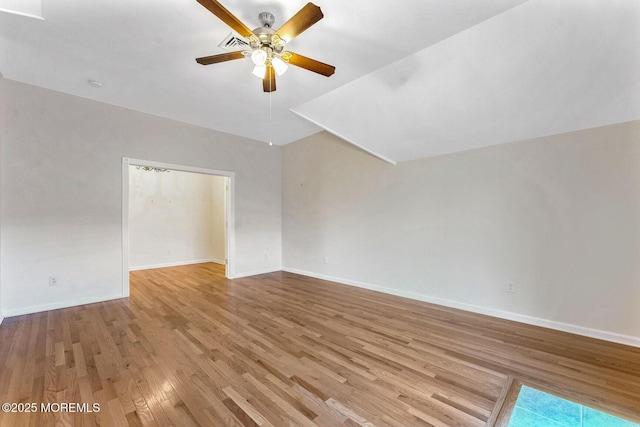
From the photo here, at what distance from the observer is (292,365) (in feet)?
7.16

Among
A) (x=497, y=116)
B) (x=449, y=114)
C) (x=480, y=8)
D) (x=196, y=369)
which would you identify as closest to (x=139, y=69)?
(x=196, y=369)

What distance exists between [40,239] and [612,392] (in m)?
5.97

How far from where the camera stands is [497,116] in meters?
2.90

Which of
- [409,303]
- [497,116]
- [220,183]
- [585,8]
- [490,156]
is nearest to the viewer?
[585,8]

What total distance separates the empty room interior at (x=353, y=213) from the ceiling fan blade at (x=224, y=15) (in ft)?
0.05

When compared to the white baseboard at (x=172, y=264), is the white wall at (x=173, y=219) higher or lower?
higher

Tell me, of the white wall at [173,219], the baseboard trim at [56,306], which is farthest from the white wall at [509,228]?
the white wall at [173,219]

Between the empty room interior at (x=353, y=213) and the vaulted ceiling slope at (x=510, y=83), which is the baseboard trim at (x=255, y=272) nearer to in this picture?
the empty room interior at (x=353, y=213)

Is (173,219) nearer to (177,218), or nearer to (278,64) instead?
(177,218)

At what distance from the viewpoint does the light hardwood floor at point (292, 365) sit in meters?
1.67

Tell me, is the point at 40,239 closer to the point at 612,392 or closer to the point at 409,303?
the point at 409,303

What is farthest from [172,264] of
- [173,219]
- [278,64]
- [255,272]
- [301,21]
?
[301,21]

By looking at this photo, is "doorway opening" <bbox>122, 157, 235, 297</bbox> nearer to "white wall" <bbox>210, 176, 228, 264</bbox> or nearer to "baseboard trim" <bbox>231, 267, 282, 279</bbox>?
"white wall" <bbox>210, 176, 228, 264</bbox>

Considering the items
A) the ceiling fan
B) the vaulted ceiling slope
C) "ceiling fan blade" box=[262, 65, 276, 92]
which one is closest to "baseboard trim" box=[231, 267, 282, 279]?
the vaulted ceiling slope
